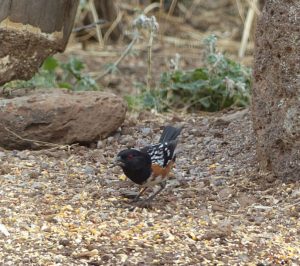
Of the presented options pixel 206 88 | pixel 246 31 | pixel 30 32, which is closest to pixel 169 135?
pixel 30 32

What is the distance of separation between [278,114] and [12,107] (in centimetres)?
188

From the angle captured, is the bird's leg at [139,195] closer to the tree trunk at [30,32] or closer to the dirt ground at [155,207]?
the dirt ground at [155,207]

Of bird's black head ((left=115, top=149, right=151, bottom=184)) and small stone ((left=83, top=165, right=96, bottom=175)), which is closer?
bird's black head ((left=115, top=149, right=151, bottom=184))

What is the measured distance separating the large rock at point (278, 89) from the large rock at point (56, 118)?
3.99 feet

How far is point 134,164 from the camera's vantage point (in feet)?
17.0

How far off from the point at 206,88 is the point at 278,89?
236cm

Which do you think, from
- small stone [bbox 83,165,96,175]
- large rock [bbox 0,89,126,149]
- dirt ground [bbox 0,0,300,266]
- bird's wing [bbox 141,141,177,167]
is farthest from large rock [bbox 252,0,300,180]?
large rock [bbox 0,89,126,149]

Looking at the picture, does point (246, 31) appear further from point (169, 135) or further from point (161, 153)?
point (161, 153)

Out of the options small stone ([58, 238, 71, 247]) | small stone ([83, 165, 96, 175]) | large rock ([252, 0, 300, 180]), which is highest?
large rock ([252, 0, 300, 180])

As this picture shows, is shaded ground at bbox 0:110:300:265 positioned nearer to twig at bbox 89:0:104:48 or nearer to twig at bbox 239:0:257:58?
twig at bbox 239:0:257:58

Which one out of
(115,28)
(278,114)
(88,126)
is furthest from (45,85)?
(115,28)

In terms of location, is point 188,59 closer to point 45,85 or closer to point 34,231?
point 45,85

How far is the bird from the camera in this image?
5195mm

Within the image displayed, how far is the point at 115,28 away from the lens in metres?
11.5
